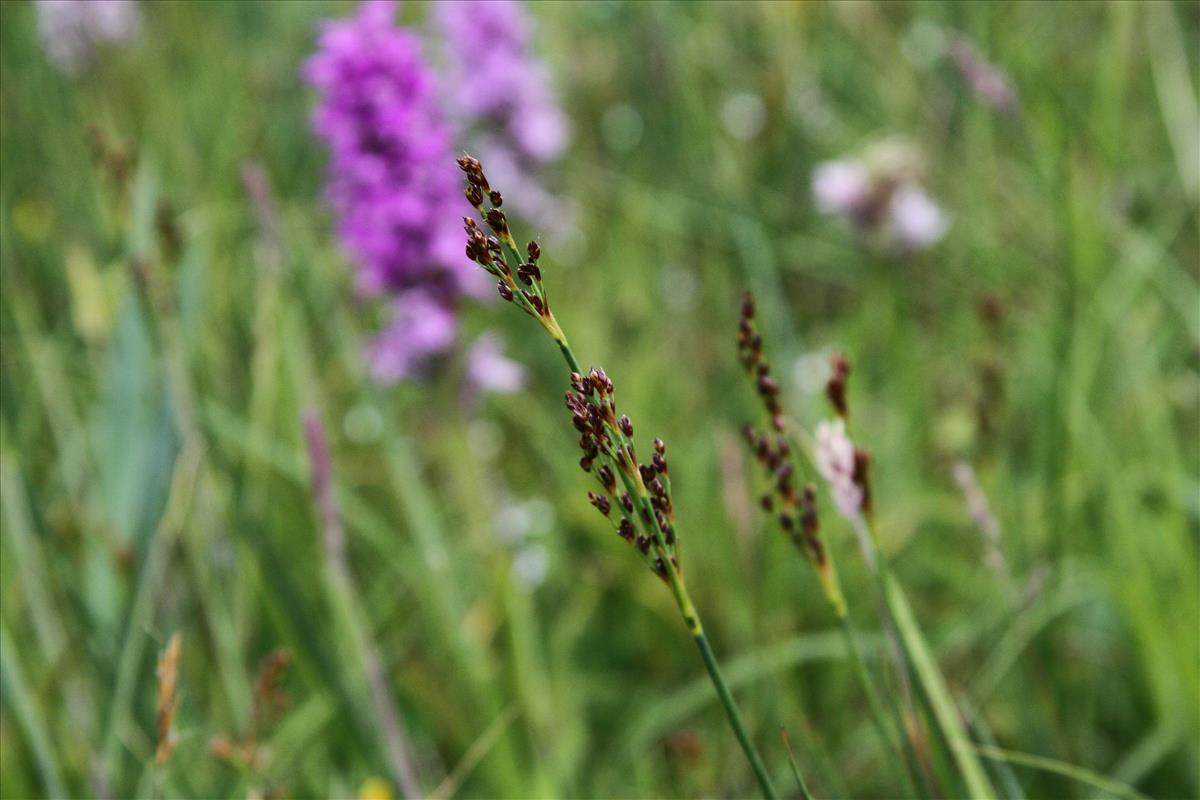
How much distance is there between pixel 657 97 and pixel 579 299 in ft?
2.11

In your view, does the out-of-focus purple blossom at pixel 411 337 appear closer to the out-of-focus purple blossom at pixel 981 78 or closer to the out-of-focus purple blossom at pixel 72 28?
the out-of-focus purple blossom at pixel 981 78

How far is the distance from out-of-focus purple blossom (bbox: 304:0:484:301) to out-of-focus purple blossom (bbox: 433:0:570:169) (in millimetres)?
785

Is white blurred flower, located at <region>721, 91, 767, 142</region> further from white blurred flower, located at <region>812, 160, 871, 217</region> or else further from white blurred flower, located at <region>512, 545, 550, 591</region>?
white blurred flower, located at <region>512, 545, 550, 591</region>

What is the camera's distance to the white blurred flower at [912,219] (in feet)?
8.50

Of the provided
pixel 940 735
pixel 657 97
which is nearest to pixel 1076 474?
pixel 940 735

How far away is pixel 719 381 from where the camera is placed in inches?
103

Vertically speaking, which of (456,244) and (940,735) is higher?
(456,244)

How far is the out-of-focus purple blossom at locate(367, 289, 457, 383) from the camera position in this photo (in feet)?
6.57

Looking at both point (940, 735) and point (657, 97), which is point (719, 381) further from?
point (940, 735)

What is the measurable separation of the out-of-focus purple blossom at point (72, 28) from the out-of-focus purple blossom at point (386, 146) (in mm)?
2035

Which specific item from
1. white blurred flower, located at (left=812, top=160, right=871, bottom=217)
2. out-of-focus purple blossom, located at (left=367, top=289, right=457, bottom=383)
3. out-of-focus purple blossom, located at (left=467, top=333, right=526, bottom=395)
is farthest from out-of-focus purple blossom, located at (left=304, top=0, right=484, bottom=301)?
white blurred flower, located at (left=812, top=160, right=871, bottom=217)

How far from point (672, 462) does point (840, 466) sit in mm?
1416

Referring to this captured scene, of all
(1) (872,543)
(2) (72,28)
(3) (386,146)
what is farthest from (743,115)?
(1) (872,543)

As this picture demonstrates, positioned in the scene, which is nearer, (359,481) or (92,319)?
(92,319)
